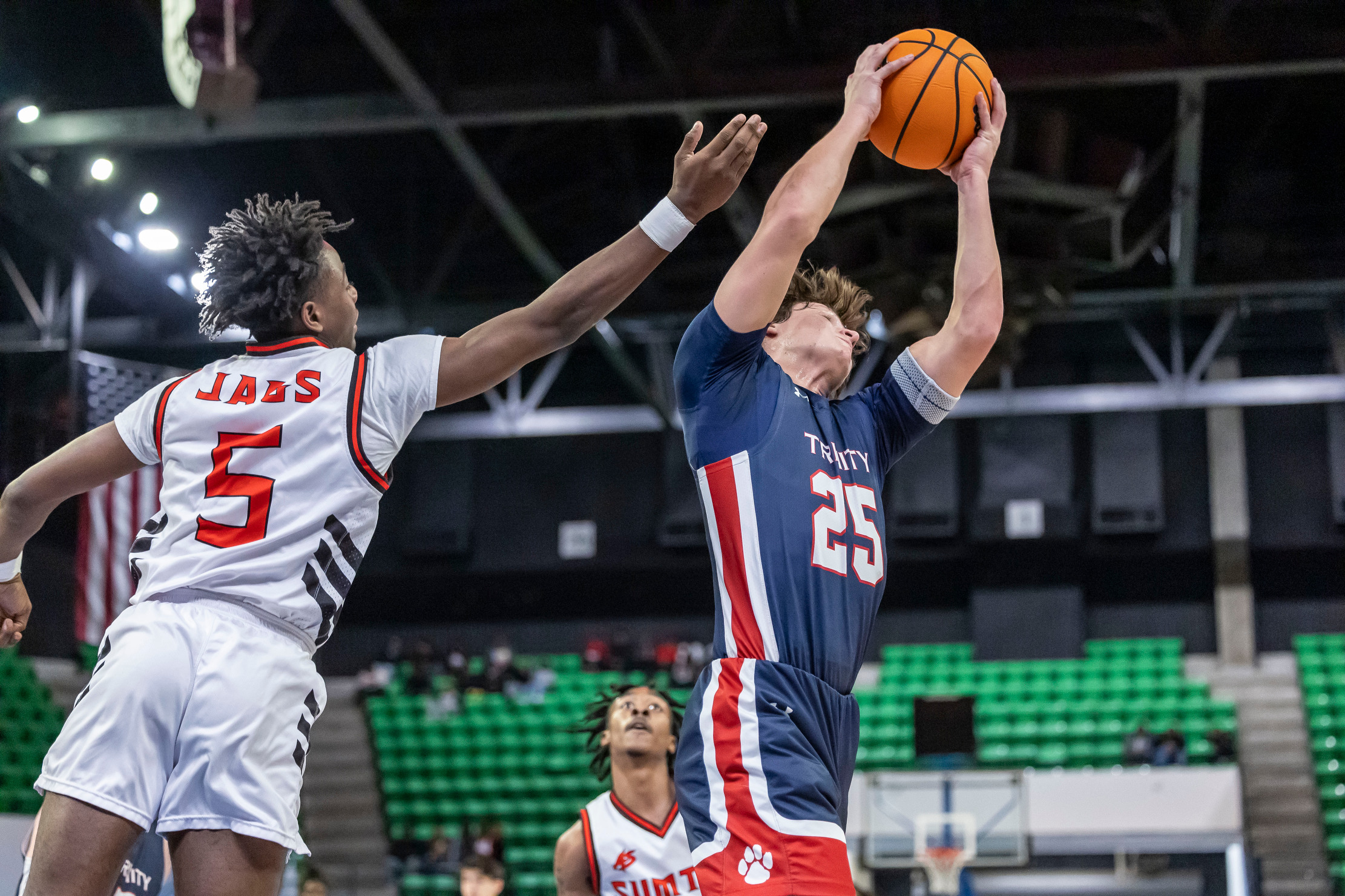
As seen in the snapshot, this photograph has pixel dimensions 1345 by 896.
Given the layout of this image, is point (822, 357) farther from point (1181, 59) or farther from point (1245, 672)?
point (1245, 672)

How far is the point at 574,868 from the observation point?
16.9 feet

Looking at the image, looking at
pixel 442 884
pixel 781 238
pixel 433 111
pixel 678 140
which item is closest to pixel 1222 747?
pixel 442 884

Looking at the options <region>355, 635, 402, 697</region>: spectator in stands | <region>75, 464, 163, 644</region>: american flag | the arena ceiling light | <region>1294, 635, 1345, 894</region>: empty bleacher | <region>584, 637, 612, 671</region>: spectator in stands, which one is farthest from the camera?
<region>584, 637, 612, 671</region>: spectator in stands

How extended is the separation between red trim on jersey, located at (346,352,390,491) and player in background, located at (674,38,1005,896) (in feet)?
2.25

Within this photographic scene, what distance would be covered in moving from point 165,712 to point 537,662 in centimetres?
1796

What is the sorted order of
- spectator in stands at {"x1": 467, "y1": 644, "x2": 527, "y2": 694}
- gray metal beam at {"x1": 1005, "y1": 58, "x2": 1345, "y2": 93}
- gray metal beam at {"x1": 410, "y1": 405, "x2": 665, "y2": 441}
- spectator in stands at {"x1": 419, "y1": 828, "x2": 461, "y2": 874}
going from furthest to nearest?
spectator in stands at {"x1": 467, "y1": 644, "x2": 527, "y2": 694}
gray metal beam at {"x1": 410, "y1": 405, "x2": 665, "y2": 441}
spectator in stands at {"x1": 419, "y1": 828, "x2": 461, "y2": 874}
gray metal beam at {"x1": 1005, "y1": 58, "x2": 1345, "y2": 93}

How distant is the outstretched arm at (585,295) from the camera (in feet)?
8.91

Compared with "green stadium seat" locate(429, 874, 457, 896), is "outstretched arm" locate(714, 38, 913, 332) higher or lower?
higher

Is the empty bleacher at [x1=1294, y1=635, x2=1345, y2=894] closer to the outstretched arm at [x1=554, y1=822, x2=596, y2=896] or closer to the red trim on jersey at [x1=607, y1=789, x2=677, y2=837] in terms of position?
the red trim on jersey at [x1=607, y1=789, x2=677, y2=837]

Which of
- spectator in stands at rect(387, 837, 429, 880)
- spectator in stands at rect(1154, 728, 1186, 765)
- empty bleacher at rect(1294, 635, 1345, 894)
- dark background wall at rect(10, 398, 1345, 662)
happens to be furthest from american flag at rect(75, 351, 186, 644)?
empty bleacher at rect(1294, 635, 1345, 894)

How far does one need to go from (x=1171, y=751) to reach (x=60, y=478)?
14072 mm

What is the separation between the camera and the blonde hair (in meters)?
3.38

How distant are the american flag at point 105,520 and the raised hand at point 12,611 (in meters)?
11.5

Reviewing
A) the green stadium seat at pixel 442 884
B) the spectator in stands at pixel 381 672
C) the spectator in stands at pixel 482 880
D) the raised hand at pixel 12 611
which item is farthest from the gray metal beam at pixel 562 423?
the raised hand at pixel 12 611
